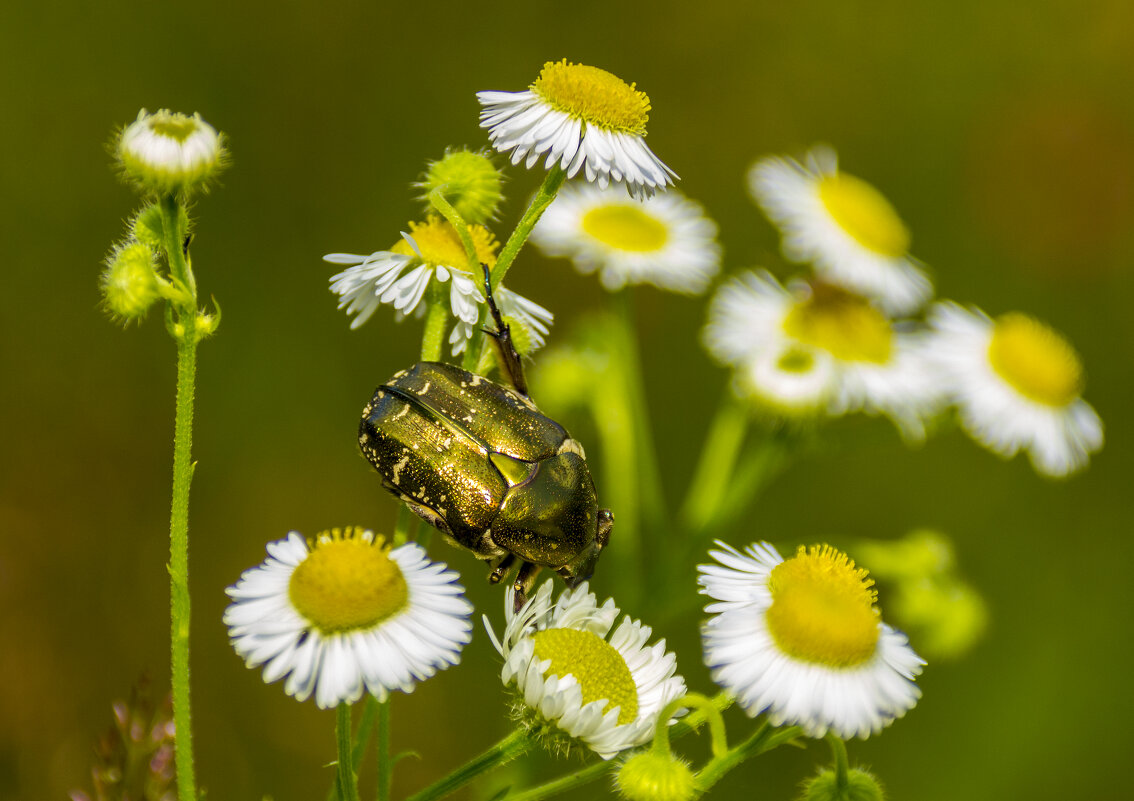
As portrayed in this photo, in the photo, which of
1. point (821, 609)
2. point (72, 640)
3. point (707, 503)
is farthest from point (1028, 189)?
point (72, 640)

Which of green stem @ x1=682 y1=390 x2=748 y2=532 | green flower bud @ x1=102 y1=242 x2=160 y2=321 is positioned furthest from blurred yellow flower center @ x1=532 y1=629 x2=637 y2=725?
green stem @ x1=682 y1=390 x2=748 y2=532

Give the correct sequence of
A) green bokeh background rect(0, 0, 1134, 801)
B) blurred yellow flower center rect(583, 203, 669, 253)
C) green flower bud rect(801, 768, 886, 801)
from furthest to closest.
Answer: green bokeh background rect(0, 0, 1134, 801) → blurred yellow flower center rect(583, 203, 669, 253) → green flower bud rect(801, 768, 886, 801)

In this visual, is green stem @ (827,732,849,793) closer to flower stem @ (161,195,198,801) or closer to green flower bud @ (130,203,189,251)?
flower stem @ (161,195,198,801)

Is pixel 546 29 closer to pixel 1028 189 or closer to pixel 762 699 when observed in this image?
pixel 1028 189

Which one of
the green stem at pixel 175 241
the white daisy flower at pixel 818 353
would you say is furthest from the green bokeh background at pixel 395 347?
the green stem at pixel 175 241

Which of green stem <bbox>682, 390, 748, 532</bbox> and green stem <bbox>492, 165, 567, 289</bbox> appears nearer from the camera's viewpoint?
green stem <bbox>492, 165, 567, 289</bbox>

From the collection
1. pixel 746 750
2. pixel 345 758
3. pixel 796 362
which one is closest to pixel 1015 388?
pixel 796 362

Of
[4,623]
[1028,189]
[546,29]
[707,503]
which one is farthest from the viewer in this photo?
[1028,189]
